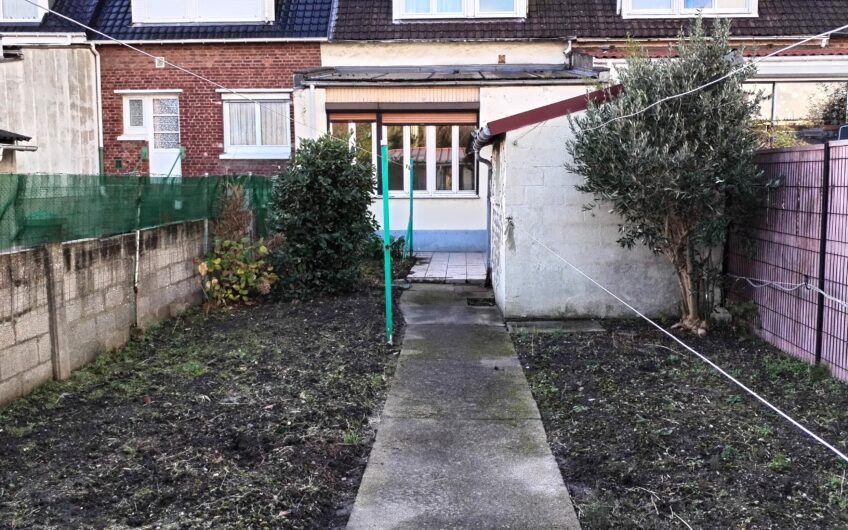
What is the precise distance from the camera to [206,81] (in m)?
16.5

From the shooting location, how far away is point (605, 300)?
947 centimetres

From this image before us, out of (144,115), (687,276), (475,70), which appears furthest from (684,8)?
(144,115)

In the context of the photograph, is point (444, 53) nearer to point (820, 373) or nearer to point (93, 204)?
point (93, 204)

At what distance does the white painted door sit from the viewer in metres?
16.8

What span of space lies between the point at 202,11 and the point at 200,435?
13.7 meters

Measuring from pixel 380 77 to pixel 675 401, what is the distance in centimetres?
1054

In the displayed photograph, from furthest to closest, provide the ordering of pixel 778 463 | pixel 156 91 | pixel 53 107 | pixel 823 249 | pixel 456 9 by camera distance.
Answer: pixel 156 91, pixel 456 9, pixel 53 107, pixel 823 249, pixel 778 463

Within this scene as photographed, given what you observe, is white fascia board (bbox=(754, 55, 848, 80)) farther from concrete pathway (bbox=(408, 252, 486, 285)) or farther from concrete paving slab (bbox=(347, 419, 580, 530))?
concrete paving slab (bbox=(347, 419, 580, 530))

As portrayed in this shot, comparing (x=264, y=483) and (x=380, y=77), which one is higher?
(x=380, y=77)

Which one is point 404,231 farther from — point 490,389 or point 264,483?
point 264,483

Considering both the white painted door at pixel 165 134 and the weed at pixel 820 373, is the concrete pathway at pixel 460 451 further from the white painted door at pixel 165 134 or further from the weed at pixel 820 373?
the white painted door at pixel 165 134

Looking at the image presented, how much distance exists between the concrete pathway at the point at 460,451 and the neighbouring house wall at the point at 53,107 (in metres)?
10.2

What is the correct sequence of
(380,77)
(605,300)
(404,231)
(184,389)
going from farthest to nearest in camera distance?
(404,231)
(380,77)
(605,300)
(184,389)

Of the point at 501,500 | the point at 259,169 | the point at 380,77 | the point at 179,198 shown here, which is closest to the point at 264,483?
the point at 501,500
